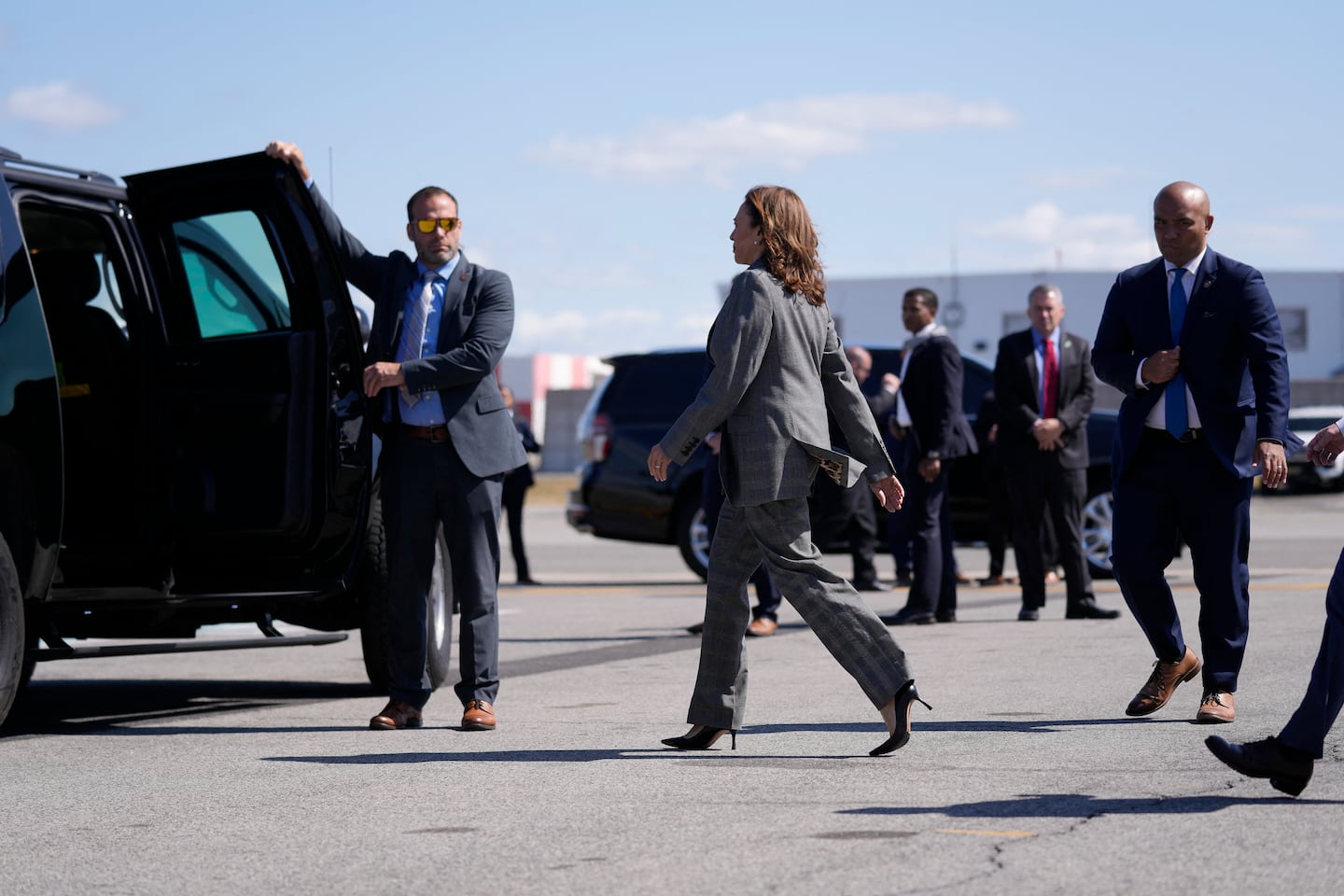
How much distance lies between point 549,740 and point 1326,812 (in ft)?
8.96

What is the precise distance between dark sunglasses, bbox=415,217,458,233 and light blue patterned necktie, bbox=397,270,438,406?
0.18m

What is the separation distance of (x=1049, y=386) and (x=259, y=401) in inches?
207

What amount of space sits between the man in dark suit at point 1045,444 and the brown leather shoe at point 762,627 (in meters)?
1.56

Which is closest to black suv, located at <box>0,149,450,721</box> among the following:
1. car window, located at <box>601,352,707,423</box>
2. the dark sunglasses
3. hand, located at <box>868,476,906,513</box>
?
the dark sunglasses

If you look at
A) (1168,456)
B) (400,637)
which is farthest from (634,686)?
(1168,456)

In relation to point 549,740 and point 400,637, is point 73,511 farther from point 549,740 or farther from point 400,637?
point 549,740

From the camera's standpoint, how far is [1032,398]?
1109 cm

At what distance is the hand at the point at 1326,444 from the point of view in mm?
5125

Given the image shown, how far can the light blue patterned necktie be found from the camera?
712cm

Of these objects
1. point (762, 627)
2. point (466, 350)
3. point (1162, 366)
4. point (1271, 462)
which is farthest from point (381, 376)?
point (762, 627)

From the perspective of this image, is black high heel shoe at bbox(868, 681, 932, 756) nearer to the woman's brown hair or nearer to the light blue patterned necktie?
the woman's brown hair

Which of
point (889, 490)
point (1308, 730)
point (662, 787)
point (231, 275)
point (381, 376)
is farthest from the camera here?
point (231, 275)

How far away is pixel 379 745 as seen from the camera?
21.5 ft

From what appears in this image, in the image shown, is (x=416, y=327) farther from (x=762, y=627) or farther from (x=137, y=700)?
(x=762, y=627)
